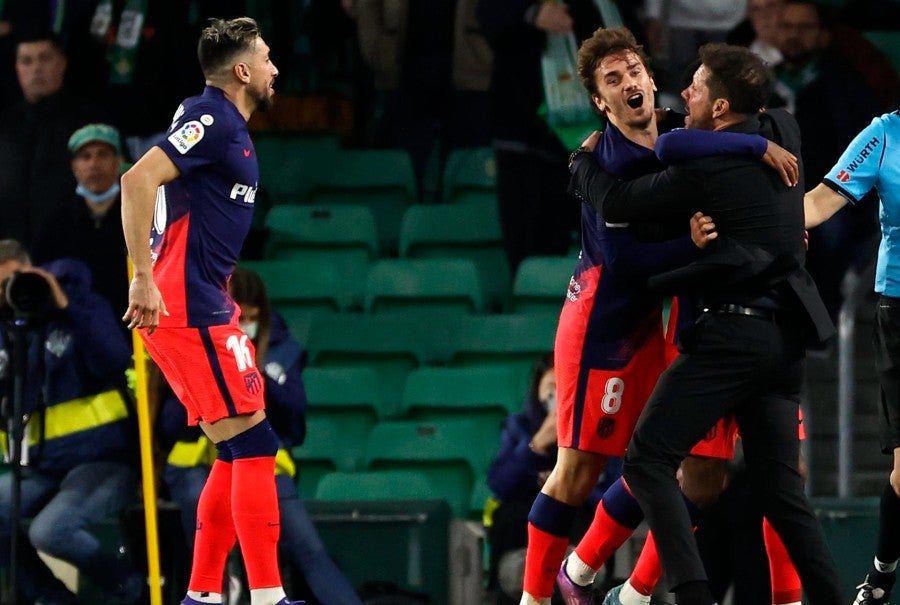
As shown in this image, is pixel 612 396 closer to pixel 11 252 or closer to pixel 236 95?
pixel 236 95

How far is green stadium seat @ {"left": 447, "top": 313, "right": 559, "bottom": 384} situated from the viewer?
9.32 m

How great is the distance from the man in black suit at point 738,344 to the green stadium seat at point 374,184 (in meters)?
4.96

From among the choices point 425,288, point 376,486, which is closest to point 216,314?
point 376,486

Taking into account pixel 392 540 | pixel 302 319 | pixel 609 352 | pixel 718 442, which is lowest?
pixel 392 540

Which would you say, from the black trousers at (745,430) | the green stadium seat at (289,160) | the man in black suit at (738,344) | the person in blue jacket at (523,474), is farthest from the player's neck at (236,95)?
the green stadium seat at (289,160)

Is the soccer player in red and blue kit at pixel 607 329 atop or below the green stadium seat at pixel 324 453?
atop

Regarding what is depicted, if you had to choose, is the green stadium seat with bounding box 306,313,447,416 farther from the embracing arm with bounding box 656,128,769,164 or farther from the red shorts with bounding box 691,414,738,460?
the embracing arm with bounding box 656,128,769,164

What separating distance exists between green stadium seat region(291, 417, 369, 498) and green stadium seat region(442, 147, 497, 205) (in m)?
1.94

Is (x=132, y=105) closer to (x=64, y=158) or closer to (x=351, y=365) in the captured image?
(x=64, y=158)

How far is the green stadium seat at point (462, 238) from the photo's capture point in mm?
10188

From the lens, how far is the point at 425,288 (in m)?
9.81

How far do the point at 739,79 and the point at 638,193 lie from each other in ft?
1.47

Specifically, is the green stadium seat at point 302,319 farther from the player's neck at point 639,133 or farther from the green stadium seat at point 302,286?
the player's neck at point 639,133

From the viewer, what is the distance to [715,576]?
293 inches
